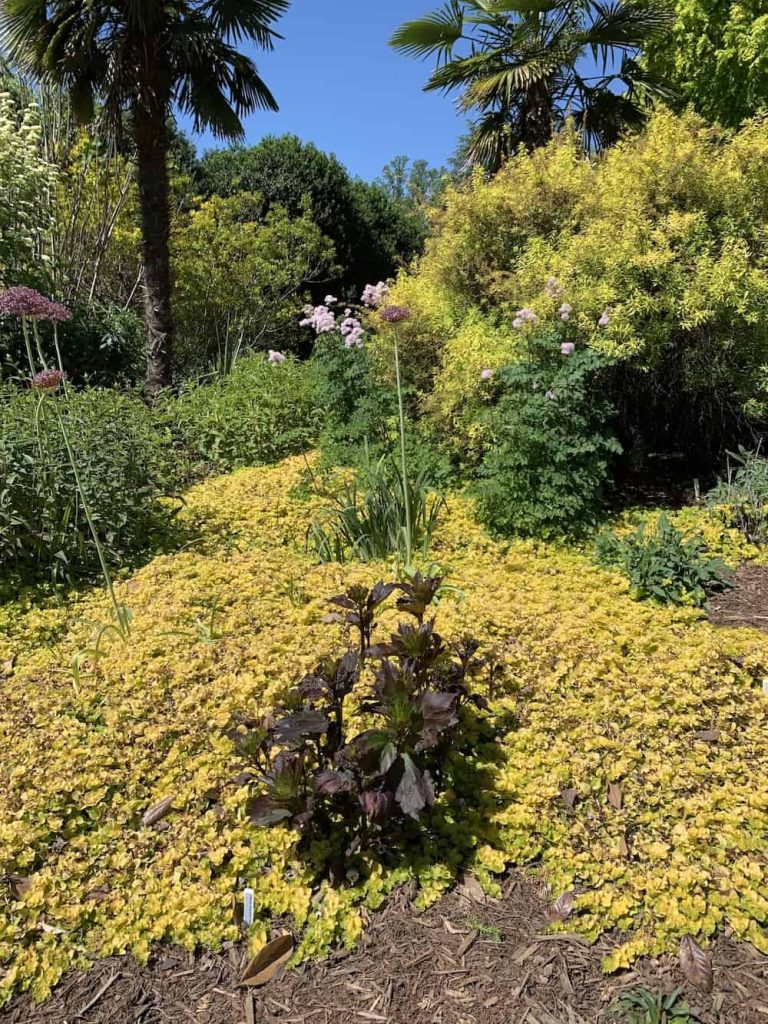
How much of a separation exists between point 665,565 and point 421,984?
2591 millimetres

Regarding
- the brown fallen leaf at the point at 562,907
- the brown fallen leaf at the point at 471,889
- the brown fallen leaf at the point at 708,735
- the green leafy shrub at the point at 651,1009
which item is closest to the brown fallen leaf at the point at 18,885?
the brown fallen leaf at the point at 471,889

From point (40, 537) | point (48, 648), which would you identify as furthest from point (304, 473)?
point (48, 648)

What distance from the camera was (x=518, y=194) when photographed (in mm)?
5676

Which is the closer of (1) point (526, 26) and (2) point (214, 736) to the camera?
(2) point (214, 736)

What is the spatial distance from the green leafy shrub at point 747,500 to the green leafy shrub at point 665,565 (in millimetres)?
569

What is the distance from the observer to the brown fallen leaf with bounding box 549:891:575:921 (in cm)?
195

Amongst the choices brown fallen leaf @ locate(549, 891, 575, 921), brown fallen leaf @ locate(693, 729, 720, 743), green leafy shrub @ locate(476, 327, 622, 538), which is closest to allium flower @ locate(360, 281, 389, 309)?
green leafy shrub @ locate(476, 327, 622, 538)

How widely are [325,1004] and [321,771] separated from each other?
56 centimetres

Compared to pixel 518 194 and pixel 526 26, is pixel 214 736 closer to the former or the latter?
pixel 518 194

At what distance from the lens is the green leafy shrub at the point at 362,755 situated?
1937mm

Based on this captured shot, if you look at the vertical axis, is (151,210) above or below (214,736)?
above

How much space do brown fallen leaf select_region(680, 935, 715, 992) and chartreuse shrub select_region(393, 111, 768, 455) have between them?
11.8ft

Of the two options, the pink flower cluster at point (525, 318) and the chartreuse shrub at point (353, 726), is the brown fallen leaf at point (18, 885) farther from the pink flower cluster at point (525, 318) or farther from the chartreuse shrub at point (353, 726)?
the pink flower cluster at point (525, 318)

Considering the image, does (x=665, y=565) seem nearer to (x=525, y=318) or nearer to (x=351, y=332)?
(x=525, y=318)
